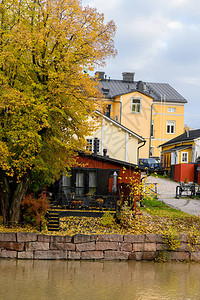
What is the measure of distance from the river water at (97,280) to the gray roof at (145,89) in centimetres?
4028

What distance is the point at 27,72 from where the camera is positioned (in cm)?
2047

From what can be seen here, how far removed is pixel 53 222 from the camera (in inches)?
840

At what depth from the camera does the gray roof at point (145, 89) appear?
59500mm

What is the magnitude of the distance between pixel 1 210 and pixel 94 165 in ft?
23.7

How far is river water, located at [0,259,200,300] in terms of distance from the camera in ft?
48.8

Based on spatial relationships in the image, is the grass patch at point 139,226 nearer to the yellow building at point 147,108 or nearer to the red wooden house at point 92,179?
the red wooden house at point 92,179

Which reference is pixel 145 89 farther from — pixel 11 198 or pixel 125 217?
pixel 11 198

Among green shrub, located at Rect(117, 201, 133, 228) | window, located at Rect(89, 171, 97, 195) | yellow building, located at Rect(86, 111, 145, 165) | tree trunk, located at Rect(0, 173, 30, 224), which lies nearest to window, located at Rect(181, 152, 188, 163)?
yellow building, located at Rect(86, 111, 145, 165)

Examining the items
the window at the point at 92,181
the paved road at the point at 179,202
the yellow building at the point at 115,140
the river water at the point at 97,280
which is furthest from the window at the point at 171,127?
the river water at the point at 97,280

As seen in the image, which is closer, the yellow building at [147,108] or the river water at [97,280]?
the river water at [97,280]

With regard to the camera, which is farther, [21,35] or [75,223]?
[75,223]

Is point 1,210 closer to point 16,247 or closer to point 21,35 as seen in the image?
point 16,247

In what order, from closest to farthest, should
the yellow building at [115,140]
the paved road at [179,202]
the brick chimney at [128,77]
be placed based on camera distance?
the paved road at [179,202] < the yellow building at [115,140] < the brick chimney at [128,77]

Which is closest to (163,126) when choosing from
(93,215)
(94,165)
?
(94,165)
